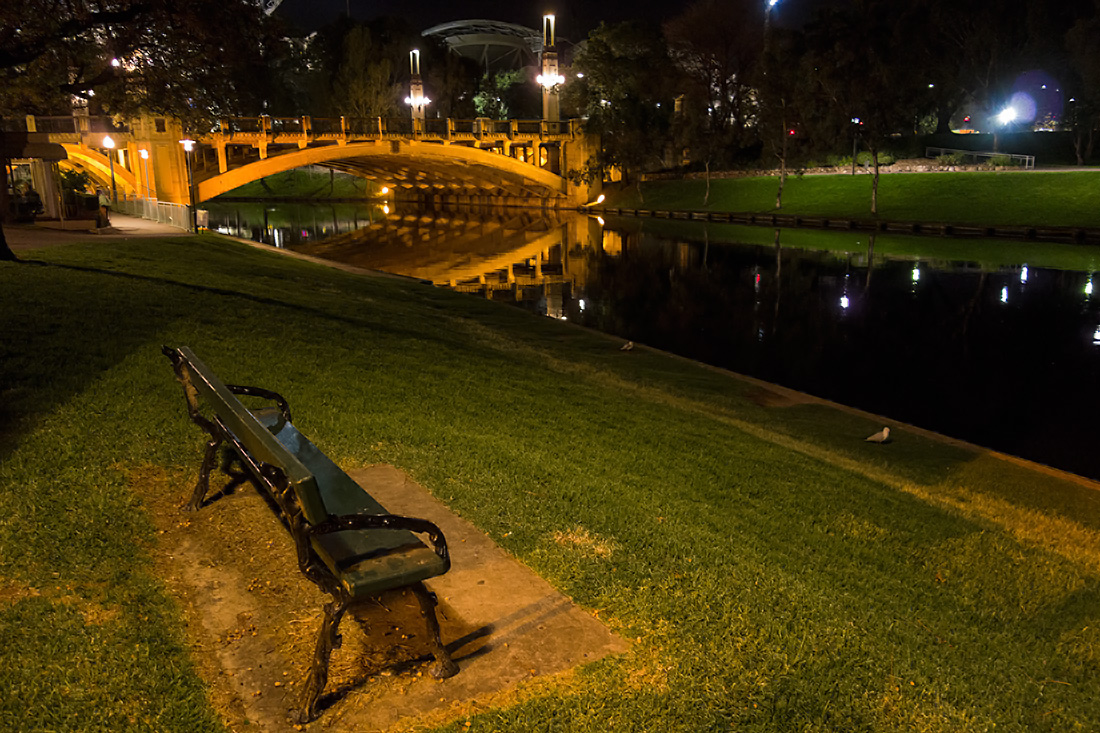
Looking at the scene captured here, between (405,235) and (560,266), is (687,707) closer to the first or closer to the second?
(560,266)

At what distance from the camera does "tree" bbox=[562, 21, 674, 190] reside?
61.7m

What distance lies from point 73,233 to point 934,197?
41233 mm

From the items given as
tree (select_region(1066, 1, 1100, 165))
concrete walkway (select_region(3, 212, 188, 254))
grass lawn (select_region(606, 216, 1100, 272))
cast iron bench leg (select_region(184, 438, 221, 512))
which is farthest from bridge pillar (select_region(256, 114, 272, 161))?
tree (select_region(1066, 1, 1100, 165))

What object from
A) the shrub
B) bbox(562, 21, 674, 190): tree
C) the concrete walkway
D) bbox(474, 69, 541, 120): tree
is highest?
bbox(474, 69, 541, 120): tree

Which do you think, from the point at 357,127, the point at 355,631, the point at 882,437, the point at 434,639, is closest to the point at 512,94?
the point at 357,127

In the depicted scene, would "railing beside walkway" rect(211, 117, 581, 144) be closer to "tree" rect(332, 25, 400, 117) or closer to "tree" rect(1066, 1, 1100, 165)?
"tree" rect(332, 25, 400, 117)

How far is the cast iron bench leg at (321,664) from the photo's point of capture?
3.47 meters

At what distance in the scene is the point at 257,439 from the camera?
13.5 feet

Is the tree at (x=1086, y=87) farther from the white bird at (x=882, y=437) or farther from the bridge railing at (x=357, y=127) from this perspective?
the white bird at (x=882, y=437)

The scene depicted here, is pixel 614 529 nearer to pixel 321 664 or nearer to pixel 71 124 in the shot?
pixel 321 664

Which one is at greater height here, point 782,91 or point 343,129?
point 782,91

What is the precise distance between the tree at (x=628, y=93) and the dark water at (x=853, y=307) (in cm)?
1935

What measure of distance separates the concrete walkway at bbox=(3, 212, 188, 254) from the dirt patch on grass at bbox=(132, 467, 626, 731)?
14722 millimetres

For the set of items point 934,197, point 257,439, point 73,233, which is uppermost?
point 934,197
